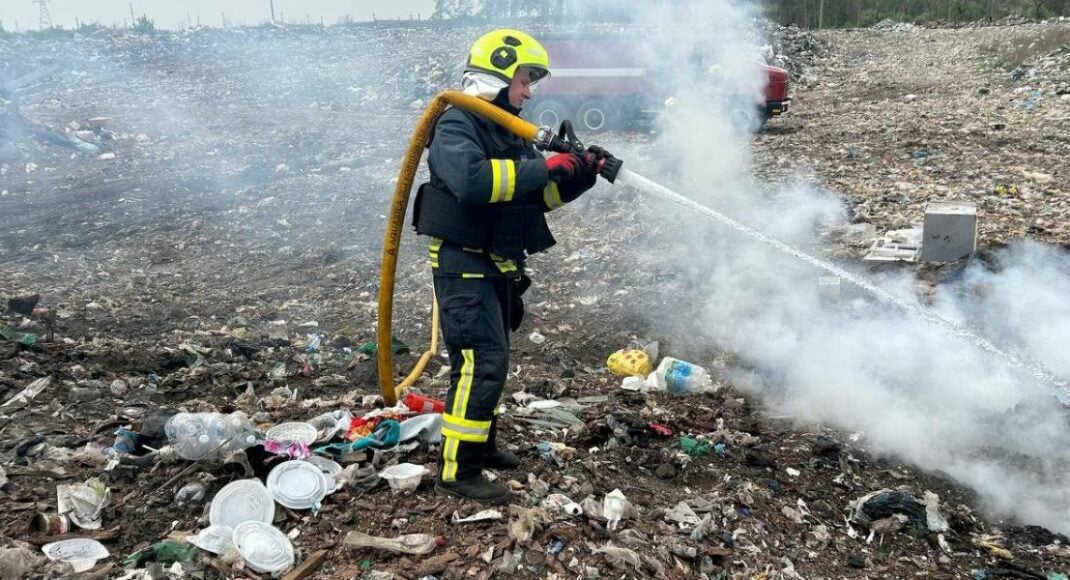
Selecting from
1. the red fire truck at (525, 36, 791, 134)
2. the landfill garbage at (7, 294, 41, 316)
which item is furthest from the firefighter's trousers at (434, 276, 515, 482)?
the red fire truck at (525, 36, 791, 134)

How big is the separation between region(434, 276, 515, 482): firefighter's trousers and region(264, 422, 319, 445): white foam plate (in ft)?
2.17

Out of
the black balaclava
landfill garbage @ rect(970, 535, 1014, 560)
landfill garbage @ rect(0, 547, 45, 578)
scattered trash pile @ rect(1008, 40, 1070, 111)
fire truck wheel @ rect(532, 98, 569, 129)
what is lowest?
landfill garbage @ rect(970, 535, 1014, 560)

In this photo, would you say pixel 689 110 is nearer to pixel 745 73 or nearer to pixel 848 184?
pixel 745 73

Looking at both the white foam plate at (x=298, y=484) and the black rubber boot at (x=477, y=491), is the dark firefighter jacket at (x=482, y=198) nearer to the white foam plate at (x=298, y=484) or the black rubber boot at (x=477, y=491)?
the black rubber boot at (x=477, y=491)

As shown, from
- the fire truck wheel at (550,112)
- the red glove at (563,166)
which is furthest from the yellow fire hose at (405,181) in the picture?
the fire truck wheel at (550,112)

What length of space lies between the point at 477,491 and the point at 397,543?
0.37 meters

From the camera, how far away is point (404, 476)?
10.4 ft

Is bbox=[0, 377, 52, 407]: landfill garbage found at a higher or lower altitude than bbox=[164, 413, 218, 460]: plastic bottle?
lower

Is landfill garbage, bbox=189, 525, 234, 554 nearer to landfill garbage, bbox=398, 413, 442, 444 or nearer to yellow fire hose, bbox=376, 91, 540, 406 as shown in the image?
landfill garbage, bbox=398, 413, 442, 444

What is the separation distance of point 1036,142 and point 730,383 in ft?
24.2

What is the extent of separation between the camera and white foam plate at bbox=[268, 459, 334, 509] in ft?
9.91

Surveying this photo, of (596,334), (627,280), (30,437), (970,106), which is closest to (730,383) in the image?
(596,334)

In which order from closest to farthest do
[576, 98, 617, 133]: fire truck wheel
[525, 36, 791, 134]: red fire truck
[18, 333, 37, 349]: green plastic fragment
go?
[18, 333, 37, 349]: green plastic fragment
[525, 36, 791, 134]: red fire truck
[576, 98, 617, 133]: fire truck wheel

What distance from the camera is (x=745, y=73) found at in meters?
13.8
